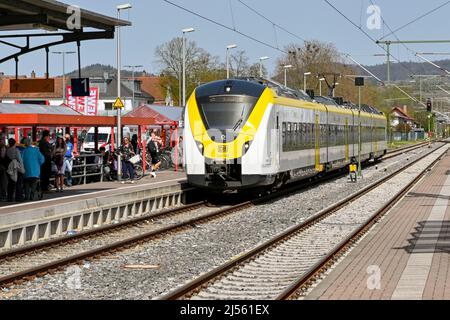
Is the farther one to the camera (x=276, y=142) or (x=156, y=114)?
(x=156, y=114)

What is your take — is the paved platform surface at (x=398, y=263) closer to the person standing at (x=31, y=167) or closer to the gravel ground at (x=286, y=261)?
the gravel ground at (x=286, y=261)

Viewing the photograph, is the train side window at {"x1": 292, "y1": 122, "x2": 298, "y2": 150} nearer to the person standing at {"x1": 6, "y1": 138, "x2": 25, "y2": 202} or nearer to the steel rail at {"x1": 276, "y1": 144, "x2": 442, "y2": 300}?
the steel rail at {"x1": 276, "y1": 144, "x2": 442, "y2": 300}

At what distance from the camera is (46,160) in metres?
23.8

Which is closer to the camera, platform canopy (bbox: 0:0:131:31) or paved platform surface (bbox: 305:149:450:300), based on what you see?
paved platform surface (bbox: 305:149:450:300)

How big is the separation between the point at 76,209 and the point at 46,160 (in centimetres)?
483

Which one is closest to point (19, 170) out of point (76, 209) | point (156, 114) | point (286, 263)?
point (76, 209)

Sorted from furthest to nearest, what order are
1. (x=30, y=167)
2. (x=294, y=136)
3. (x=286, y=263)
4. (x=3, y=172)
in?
1. (x=294, y=136)
2. (x=30, y=167)
3. (x=3, y=172)
4. (x=286, y=263)

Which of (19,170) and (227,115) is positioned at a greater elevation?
(227,115)

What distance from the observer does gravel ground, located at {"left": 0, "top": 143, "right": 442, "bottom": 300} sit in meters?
11.5

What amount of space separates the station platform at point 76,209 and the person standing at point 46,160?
13.3 inches

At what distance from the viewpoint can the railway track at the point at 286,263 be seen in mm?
11100

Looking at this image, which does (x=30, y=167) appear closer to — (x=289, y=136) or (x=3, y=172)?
(x=3, y=172)

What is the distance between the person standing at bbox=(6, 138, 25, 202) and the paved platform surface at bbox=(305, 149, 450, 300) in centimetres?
869

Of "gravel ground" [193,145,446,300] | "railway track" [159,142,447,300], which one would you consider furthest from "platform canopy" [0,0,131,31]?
"gravel ground" [193,145,446,300]
